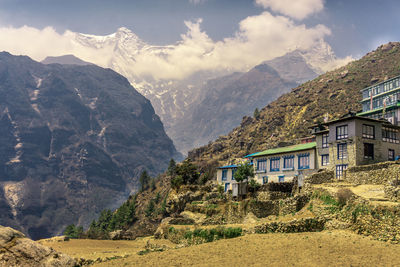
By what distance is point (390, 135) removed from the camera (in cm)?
4438

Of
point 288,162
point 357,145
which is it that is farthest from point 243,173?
point 357,145

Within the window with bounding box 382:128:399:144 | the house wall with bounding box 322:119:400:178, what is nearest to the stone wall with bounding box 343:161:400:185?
the house wall with bounding box 322:119:400:178

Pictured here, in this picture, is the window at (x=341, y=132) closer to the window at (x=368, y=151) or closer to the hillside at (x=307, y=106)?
the window at (x=368, y=151)

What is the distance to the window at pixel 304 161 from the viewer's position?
161ft

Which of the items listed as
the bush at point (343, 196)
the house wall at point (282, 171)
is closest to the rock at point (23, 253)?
the bush at point (343, 196)

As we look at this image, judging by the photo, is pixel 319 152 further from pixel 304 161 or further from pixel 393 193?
pixel 393 193

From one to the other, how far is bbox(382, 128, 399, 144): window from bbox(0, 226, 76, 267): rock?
38089 mm

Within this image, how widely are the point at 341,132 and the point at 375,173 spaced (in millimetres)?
9593

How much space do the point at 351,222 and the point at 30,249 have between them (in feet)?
79.1

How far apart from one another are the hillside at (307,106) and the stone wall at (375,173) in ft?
244

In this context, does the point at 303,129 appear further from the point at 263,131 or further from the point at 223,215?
the point at 223,215

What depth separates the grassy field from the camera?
69.7ft

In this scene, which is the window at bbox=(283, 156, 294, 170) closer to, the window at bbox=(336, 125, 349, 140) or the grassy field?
the window at bbox=(336, 125, 349, 140)

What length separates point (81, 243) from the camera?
42344mm
